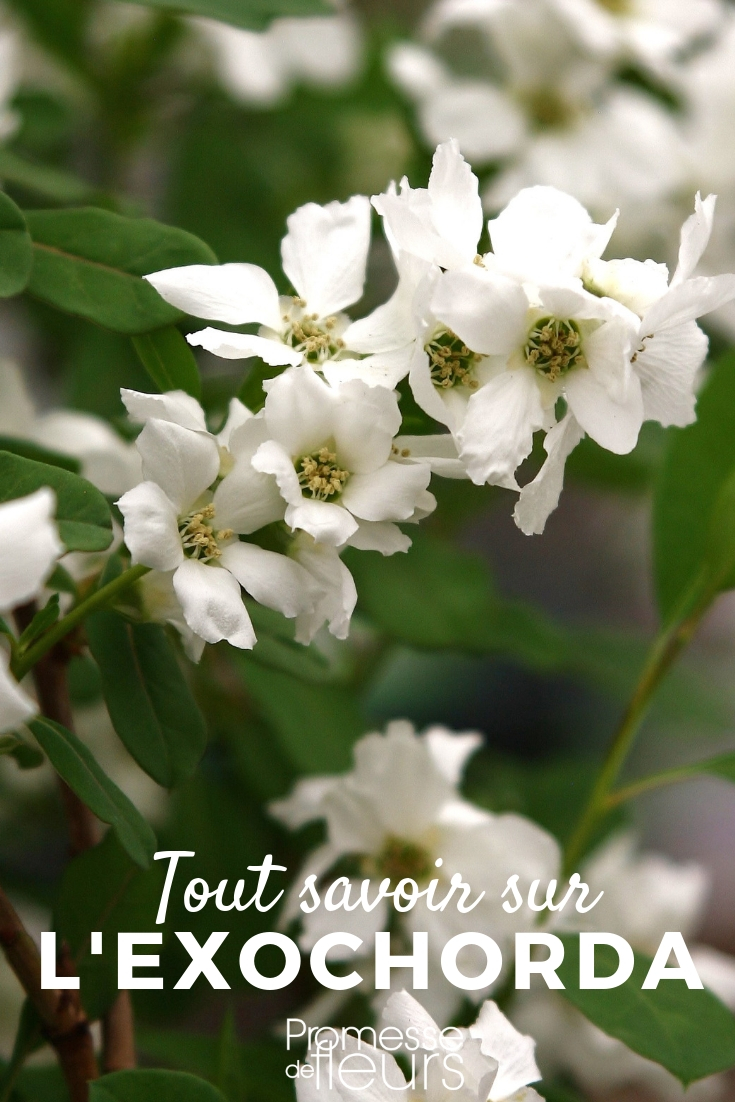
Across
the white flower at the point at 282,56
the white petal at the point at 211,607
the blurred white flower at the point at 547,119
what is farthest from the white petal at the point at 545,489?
the white flower at the point at 282,56

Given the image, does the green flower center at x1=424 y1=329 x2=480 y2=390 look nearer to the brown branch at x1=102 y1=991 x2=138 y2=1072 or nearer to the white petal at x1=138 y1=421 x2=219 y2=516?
the white petal at x1=138 y1=421 x2=219 y2=516

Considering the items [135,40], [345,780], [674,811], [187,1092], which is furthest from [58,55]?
[674,811]

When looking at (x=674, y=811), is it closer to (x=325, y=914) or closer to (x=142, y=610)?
(x=325, y=914)

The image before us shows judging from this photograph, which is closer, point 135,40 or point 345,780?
point 345,780

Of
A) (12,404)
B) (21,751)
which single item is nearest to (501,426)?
(21,751)

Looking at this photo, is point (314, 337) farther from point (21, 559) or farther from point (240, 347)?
point (21, 559)

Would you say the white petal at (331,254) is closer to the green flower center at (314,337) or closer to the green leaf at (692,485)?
the green flower center at (314,337)

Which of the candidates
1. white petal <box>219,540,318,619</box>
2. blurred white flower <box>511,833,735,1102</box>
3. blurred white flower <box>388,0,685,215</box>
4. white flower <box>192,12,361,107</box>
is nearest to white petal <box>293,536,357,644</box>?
white petal <box>219,540,318,619</box>
